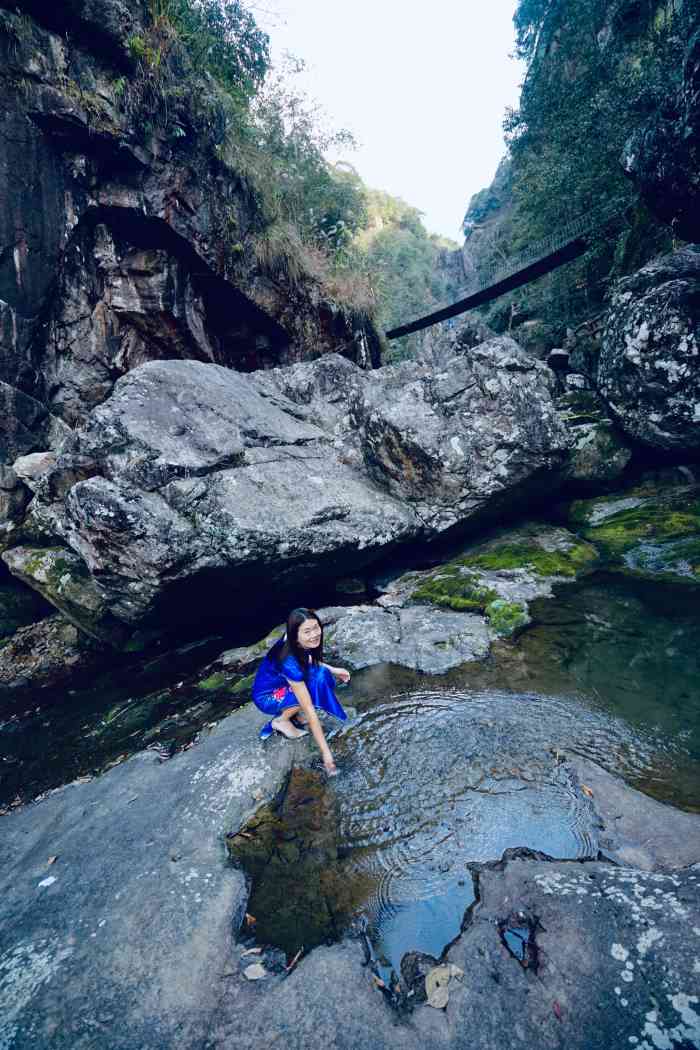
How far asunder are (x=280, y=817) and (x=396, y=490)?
5.58 m

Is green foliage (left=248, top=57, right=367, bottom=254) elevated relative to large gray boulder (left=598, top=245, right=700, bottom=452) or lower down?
elevated

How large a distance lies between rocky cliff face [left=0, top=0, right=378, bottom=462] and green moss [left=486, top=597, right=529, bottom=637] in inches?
329

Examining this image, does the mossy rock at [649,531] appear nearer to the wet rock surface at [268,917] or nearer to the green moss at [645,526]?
the green moss at [645,526]

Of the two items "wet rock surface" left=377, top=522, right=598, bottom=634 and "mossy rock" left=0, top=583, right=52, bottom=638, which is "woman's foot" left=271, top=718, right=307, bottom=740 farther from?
"mossy rock" left=0, top=583, right=52, bottom=638

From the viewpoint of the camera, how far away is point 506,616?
5414mm

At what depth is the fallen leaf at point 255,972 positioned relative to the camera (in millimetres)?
2076

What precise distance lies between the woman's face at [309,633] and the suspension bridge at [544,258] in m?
14.7

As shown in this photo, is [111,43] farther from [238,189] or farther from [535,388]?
[535,388]

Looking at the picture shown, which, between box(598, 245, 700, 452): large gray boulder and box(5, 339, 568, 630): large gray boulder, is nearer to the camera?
box(5, 339, 568, 630): large gray boulder

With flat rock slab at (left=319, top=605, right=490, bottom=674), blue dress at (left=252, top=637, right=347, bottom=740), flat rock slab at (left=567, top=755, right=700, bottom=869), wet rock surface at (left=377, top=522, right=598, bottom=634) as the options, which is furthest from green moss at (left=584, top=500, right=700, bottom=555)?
blue dress at (left=252, top=637, right=347, bottom=740)

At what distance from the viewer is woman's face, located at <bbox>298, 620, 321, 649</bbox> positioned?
361cm

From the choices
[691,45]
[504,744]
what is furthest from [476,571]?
[691,45]

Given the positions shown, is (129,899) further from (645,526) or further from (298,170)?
(298,170)

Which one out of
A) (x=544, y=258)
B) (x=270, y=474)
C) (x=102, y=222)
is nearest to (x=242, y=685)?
(x=270, y=474)
